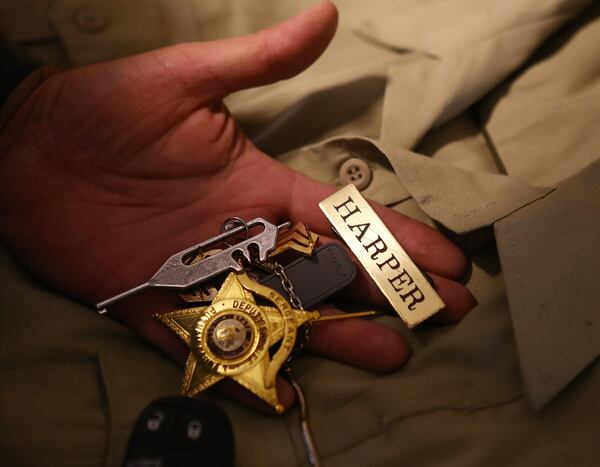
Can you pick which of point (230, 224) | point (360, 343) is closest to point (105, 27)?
point (230, 224)

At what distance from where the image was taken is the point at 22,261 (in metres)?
1.04

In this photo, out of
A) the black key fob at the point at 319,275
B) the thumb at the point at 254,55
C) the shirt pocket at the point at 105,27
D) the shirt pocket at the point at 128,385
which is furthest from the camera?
the shirt pocket at the point at 105,27

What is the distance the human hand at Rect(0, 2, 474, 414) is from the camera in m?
1.03

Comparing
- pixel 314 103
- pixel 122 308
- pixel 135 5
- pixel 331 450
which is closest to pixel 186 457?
pixel 331 450

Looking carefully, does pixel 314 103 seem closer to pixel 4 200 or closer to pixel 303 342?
pixel 303 342

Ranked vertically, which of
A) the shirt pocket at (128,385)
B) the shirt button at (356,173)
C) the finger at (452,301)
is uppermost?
the shirt button at (356,173)

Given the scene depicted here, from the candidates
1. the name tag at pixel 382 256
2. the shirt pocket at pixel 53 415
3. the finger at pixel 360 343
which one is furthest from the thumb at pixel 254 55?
the shirt pocket at pixel 53 415

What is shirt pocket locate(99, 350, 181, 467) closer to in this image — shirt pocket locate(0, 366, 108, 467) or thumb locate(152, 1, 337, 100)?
shirt pocket locate(0, 366, 108, 467)

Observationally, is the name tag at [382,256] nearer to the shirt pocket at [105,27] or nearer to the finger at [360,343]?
the finger at [360,343]

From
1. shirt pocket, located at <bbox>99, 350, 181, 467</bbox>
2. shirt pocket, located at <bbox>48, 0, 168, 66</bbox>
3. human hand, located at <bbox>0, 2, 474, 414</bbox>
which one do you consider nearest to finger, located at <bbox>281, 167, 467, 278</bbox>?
human hand, located at <bbox>0, 2, 474, 414</bbox>

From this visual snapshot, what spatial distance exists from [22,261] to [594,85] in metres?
1.22

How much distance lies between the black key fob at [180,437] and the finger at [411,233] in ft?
1.40

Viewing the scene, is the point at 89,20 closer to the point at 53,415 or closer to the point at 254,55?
the point at 254,55

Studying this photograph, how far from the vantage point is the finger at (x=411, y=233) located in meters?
0.98
